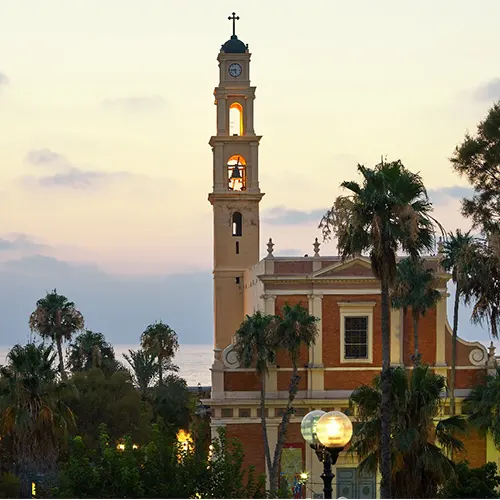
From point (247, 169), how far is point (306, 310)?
1266 centimetres

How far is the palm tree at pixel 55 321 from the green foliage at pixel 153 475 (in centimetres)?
4629

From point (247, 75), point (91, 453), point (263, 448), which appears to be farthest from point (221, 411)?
point (91, 453)

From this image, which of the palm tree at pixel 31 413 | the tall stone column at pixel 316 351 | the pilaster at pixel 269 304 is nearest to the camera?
the palm tree at pixel 31 413

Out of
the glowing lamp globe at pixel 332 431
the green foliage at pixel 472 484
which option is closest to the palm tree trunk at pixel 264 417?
the green foliage at pixel 472 484

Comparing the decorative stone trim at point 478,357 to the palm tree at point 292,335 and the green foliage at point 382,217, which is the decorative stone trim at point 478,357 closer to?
the palm tree at point 292,335

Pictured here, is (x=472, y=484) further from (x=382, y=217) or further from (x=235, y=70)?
(x=235, y=70)

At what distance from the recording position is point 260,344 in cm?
5212

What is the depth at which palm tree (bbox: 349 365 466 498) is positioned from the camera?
33703 millimetres

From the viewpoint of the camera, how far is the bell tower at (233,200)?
6419 centimetres

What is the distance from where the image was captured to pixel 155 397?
7462 centimetres

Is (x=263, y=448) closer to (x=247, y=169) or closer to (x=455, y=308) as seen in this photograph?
(x=455, y=308)

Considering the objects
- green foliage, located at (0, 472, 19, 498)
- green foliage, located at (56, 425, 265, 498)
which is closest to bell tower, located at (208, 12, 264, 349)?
green foliage, located at (0, 472, 19, 498)

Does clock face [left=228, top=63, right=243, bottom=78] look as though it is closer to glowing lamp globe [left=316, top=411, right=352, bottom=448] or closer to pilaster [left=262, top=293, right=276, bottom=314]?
pilaster [left=262, top=293, right=276, bottom=314]

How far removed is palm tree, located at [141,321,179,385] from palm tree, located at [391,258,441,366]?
31.7m
